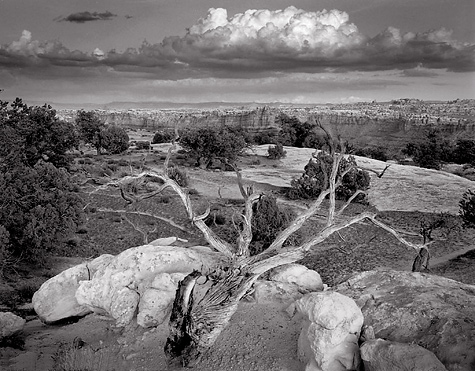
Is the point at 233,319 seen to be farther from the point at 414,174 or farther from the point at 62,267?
the point at 414,174

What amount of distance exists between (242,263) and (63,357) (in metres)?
3.17

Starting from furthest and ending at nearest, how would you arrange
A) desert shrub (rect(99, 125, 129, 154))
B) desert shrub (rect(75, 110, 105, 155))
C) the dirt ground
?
desert shrub (rect(75, 110, 105, 155)) < desert shrub (rect(99, 125, 129, 154)) < the dirt ground

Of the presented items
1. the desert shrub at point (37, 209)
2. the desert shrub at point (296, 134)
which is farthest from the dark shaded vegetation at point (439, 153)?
the desert shrub at point (37, 209)

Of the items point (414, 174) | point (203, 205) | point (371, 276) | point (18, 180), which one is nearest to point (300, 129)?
point (414, 174)

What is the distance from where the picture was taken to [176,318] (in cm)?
669

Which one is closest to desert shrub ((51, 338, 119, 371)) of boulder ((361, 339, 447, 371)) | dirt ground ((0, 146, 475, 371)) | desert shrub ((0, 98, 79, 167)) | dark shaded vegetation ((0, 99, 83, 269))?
dirt ground ((0, 146, 475, 371))

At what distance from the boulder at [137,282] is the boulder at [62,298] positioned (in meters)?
0.63

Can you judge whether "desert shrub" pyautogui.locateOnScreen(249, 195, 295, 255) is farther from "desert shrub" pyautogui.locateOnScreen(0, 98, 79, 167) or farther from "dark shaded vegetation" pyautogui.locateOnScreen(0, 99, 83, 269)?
"desert shrub" pyautogui.locateOnScreen(0, 98, 79, 167)

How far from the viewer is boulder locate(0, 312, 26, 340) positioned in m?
8.45

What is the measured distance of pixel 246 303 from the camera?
25.9ft

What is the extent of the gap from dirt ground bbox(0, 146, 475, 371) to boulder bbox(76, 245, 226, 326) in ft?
1.07

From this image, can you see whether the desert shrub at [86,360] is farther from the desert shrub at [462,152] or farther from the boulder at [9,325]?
the desert shrub at [462,152]

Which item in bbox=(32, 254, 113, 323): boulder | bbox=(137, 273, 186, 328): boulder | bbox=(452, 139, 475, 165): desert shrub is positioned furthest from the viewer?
bbox=(452, 139, 475, 165): desert shrub

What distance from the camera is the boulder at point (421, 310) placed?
210 inches
